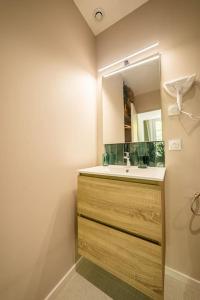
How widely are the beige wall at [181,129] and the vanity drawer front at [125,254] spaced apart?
0.48 m

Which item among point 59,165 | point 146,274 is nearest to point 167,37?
point 59,165

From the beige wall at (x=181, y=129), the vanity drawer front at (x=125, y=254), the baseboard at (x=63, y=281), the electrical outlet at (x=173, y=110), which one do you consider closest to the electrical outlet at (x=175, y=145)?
the beige wall at (x=181, y=129)

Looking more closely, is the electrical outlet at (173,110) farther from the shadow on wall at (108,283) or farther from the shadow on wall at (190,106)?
the shadow on wall at (108,283)

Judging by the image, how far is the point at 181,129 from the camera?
1129 millimetres

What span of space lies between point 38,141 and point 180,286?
5.13 feet

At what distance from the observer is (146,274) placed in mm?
825

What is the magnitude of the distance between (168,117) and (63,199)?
1.13m

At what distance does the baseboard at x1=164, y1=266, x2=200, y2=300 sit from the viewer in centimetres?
103

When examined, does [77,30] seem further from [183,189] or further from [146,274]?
[146,274]

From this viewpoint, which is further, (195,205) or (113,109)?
(113,109)

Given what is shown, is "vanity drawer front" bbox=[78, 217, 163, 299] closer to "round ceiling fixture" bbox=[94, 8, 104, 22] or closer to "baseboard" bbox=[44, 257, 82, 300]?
"baseboard" bbox=[44, 257, 82, 300]

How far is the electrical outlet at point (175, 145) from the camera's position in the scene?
1.13 m

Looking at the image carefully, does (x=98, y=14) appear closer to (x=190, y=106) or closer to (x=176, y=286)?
(x=190, y=106)

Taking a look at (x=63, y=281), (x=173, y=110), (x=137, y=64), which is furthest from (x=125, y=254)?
(x=137, y=64)
